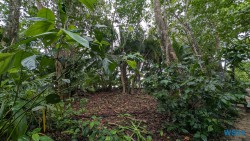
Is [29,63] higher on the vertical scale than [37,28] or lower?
lower

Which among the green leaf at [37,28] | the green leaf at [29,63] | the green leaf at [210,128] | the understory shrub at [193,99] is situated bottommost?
the green leaf at [210,128]

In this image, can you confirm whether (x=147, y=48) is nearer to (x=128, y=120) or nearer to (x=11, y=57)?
(x=128, y=120)

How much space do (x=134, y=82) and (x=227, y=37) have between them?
2912 mm

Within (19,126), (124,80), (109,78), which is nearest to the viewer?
(19,126)

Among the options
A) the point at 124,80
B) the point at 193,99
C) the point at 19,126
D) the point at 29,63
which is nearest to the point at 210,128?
the point at 193,99

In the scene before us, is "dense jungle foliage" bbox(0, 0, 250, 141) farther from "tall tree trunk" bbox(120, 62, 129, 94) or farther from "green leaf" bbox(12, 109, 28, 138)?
"tall tree trunk" bbox(120, 62, 129, 94)

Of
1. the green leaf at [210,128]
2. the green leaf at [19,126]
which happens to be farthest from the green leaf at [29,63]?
the green leaf at [210,128]

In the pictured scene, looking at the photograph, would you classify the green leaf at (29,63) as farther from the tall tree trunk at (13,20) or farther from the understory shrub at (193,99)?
the tall tree trunk at (13,20)

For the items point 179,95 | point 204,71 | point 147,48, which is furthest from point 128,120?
point 147,48

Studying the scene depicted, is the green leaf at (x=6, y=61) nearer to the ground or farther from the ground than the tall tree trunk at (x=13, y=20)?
nearer to the ground

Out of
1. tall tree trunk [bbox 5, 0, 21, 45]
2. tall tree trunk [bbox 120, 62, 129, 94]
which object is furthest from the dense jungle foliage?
tall tree trunk [bbox 120, 62, 129, 94]

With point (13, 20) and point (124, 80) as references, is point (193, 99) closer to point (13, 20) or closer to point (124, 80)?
point (124, 80)

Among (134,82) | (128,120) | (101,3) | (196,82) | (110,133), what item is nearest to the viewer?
(110,133)

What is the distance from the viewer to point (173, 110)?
247 cm
